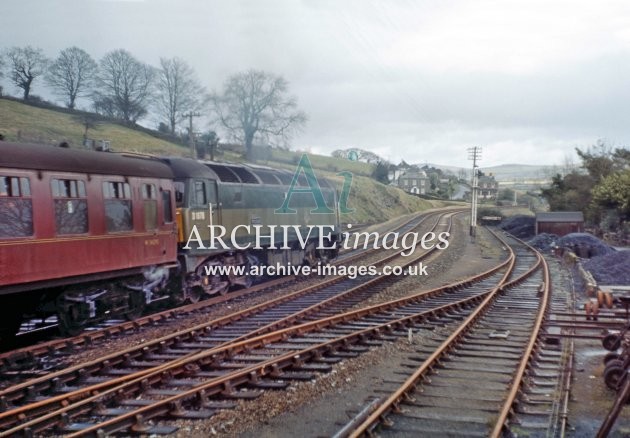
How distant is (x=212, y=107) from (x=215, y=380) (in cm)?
2361

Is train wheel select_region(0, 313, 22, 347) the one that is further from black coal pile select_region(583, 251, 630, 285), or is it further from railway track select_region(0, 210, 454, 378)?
black coal pile select_region(583, 251, 630, 285)

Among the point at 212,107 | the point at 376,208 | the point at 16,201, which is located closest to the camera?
the point at 16,201

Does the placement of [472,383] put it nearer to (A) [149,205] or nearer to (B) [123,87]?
(A) [149,205]

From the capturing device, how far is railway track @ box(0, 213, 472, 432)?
6.91m

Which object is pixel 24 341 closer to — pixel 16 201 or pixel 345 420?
pixel 16 201

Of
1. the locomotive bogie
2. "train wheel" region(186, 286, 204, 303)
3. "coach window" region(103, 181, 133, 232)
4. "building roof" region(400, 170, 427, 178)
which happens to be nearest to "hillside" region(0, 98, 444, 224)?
the locomotive bogie

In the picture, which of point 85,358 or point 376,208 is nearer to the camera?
point 85,358

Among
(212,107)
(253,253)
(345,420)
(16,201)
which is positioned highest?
(212,107)

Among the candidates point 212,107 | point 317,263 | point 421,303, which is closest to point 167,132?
point 212,107

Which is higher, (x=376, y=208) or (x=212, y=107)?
(x=212, y=107)

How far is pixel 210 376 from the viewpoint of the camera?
7.66m

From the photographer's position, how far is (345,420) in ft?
21.1

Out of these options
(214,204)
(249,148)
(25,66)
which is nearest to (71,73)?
(25,66)

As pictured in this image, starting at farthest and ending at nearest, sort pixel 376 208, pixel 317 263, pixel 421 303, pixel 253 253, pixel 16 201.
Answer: pixel 376 208
pixel 317 263
pixel 253 253
pixel 421 303
pixel 16 201
